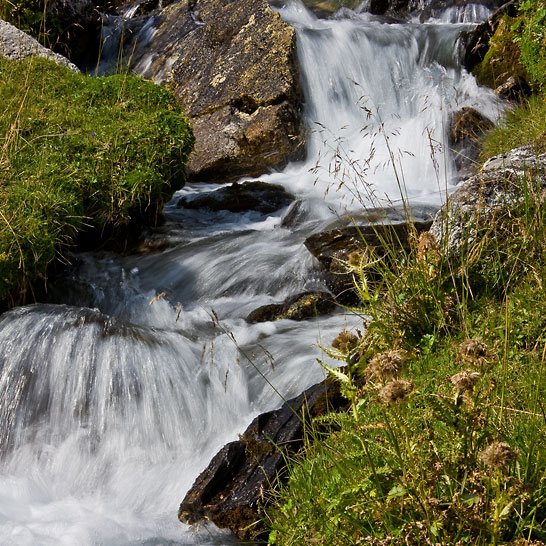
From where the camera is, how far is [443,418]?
227 centimetres

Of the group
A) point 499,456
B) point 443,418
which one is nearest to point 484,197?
point 443,418

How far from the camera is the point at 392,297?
380 centimetres

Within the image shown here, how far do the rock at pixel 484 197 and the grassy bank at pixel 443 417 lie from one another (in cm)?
6

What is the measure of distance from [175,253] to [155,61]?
5.67m

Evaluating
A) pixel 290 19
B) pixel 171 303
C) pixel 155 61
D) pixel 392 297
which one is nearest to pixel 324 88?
pixel 290 19

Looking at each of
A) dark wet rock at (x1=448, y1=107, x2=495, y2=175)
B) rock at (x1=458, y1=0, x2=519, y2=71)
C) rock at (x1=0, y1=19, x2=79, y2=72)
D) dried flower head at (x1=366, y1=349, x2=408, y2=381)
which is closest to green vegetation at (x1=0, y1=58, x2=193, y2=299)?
rock at (x1=0, y1=19, x2=79, y2=72)

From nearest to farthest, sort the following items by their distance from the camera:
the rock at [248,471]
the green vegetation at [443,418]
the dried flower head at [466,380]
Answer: the dried flower head at [466,380]
the green vegetation at [443,418]
the rock at [248,471]

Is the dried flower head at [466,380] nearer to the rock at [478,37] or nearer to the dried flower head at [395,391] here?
the dried flower head at [395,391]

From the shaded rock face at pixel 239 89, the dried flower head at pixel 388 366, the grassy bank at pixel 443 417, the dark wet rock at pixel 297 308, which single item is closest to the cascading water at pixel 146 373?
the dark wet rock at pixel 297 308

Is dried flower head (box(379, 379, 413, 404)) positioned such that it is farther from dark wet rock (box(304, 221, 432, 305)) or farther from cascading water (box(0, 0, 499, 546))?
dark wet rock (box(304, 221, 432, 305))

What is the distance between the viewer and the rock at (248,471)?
3.50 meters

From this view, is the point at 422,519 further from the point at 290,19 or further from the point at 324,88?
the point at 290,19

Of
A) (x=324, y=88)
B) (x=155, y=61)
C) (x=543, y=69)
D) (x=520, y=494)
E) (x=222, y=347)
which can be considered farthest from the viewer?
(x=155, y=61)

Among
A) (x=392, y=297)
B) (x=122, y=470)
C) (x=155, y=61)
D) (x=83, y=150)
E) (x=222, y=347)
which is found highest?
(x=155, y=61)
